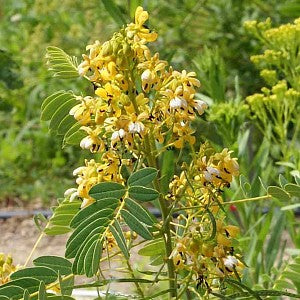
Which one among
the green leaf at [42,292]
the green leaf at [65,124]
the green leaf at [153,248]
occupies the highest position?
the green leaf at [65,124]

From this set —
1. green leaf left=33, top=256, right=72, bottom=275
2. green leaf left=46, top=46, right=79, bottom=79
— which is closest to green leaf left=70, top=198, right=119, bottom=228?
green leaf left=33, top=256, right=72, bottom=275

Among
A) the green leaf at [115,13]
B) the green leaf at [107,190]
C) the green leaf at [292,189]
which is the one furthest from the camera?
the green leaf at [115,13]

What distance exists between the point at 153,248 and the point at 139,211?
0.71 feet

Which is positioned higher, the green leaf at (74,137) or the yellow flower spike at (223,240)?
the green leaf at (74,137)

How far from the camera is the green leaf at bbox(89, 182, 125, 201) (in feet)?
2.72

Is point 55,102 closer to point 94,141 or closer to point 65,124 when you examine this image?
point 65,124

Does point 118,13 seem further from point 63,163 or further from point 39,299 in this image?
point 63,163

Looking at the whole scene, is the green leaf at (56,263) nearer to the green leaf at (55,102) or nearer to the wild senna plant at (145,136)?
the wild senna plant at (145,136)

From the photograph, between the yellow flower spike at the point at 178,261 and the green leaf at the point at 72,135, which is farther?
the green leaf at the point at 72,135

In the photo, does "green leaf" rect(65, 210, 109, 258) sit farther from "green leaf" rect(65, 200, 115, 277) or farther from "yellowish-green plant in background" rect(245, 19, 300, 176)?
"yellowish-green plant in background" rect(245, 19, 300, 176)

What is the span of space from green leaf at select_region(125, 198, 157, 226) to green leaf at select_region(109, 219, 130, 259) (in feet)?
0.08

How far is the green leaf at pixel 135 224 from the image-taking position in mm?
832

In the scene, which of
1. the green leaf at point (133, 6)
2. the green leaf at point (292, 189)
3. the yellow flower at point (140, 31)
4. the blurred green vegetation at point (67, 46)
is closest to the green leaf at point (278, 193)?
the green leaf at point (292, 189)

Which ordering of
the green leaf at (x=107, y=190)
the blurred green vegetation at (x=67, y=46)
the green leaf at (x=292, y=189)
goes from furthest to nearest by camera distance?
the blurred green vegetation at (x=67, y=46)
the green leaf at (x=292, y=189)
the green leaf at (x=107, y=190)
